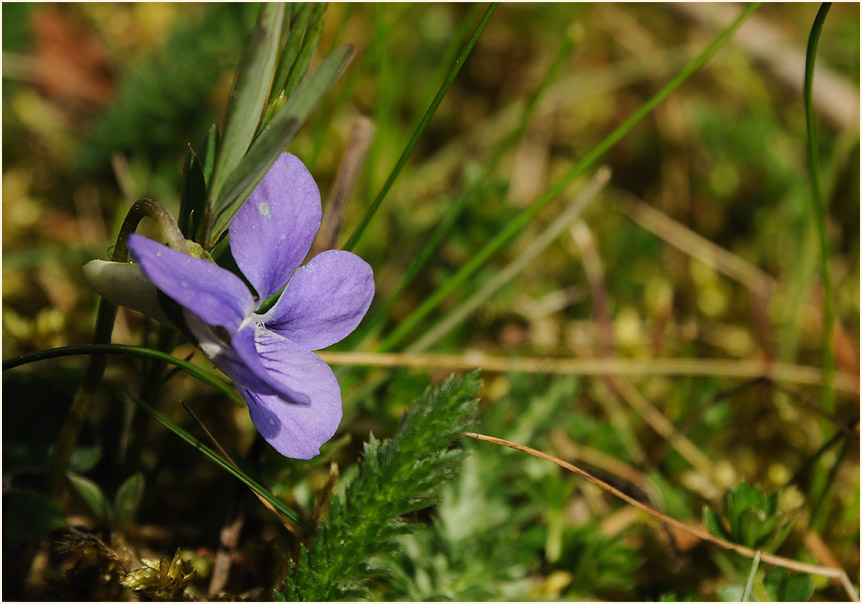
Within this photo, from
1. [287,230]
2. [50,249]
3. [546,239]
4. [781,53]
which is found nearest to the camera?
[287,230]

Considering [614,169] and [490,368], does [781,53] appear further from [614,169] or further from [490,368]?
[490,368]

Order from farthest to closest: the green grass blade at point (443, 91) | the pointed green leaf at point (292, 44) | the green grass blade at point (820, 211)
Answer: the green grass blade at point (820, 211) → the green grass blade at point (443, 91) → the pointed green leaf at point (292, 44)

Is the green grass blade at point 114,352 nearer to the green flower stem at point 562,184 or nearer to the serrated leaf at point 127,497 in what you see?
the serrated leaf at point 127,497

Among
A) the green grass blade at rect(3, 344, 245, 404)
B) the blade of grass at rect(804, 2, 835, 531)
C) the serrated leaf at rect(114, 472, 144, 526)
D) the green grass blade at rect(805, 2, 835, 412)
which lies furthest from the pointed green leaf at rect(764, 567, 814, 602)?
the serrated leaf at rect(114, 472, 144, 526)

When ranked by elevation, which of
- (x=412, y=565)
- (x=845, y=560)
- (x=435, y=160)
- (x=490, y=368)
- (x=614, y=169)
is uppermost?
(x=614, y=169)

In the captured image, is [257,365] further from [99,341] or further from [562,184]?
[562,184]

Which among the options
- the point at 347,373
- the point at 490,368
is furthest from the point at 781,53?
the point at 347,373

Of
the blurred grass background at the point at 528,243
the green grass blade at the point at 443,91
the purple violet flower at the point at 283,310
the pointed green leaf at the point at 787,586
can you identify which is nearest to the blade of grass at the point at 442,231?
the blurred grass background at the point at 528,243

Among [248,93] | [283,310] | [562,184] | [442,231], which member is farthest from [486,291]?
[248,93]

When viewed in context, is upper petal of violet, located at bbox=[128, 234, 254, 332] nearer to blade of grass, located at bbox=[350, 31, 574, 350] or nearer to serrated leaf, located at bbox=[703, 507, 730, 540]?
blade of grass, located at bbox=[350, 31, 574, 350]
